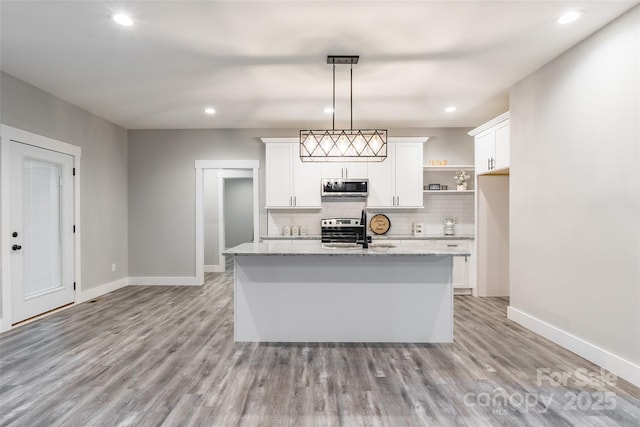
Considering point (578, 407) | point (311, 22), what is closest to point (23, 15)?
point (311, 22)

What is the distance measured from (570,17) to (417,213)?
3.49 metres

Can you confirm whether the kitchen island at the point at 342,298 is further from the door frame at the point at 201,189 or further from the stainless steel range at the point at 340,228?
the door frame at the point at 201,189

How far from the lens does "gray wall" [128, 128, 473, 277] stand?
5750mm

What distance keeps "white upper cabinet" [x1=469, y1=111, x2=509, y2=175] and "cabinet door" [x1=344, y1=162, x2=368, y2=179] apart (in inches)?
66.6

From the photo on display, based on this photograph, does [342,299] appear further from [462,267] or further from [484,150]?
[484,150]

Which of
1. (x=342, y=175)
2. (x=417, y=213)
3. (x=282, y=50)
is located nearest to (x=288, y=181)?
(x=342, y=175)

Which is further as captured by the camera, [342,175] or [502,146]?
[342,175]

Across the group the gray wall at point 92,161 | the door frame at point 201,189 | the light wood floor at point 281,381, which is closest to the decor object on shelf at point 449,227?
the light wood floor at point 281,381

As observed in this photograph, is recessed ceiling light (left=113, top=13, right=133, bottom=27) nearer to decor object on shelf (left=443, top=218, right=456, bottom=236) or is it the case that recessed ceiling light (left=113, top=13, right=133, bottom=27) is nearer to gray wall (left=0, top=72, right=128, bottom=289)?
gray wall (left=0, top=72, right=128, bottom=289)

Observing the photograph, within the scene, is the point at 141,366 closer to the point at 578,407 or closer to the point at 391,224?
the point at 578,407

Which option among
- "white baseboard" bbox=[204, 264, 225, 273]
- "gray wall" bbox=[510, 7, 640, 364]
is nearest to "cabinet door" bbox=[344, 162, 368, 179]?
"gray wall" bbox=[510, 7, 640, 364]

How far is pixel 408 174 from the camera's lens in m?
5.41

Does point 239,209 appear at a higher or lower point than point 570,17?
lower

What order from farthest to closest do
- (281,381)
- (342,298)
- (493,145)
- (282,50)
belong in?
(493,145) → (342,298) → (282,50) → (281,381)
